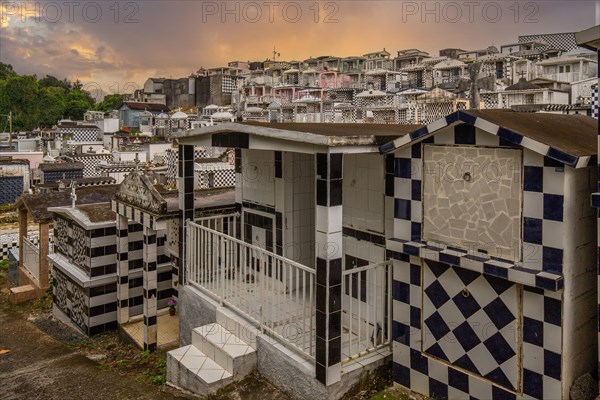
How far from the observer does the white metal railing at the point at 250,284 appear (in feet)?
18.2

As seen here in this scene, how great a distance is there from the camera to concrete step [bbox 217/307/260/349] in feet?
19.4

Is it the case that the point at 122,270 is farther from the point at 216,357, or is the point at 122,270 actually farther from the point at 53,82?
the point at 53,82

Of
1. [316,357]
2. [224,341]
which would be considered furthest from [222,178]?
[316,357]

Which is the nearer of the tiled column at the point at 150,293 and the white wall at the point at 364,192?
the white wall at the point at 364,192

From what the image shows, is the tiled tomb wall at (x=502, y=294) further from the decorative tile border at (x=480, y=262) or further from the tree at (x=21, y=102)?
the tree at (x=21, y=102)

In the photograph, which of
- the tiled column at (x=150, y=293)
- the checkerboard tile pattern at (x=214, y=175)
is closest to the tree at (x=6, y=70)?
the checkerboard tile pattern at (x=214, y=175)

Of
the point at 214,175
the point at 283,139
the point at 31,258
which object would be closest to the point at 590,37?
the point at 283,139

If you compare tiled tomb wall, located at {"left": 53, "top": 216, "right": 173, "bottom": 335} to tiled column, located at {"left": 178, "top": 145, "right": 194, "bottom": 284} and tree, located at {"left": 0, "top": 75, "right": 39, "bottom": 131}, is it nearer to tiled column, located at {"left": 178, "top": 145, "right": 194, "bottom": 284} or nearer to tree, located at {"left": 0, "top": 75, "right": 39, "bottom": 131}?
tiled column, located at {"left": 178, "top": 145, "right": 194, "bottom": 284}

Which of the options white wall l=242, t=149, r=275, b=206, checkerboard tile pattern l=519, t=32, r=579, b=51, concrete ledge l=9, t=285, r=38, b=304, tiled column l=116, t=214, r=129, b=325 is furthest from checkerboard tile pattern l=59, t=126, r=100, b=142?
checkerboard tile pattern l=519, t=32, r=579, b=51

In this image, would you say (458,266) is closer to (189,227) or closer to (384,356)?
(384,356)

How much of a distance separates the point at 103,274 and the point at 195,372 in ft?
13.1

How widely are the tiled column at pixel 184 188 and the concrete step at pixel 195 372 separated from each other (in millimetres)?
1501

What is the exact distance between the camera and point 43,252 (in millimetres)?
11305

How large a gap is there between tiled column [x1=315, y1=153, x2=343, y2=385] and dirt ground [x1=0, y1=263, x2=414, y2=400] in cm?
50
